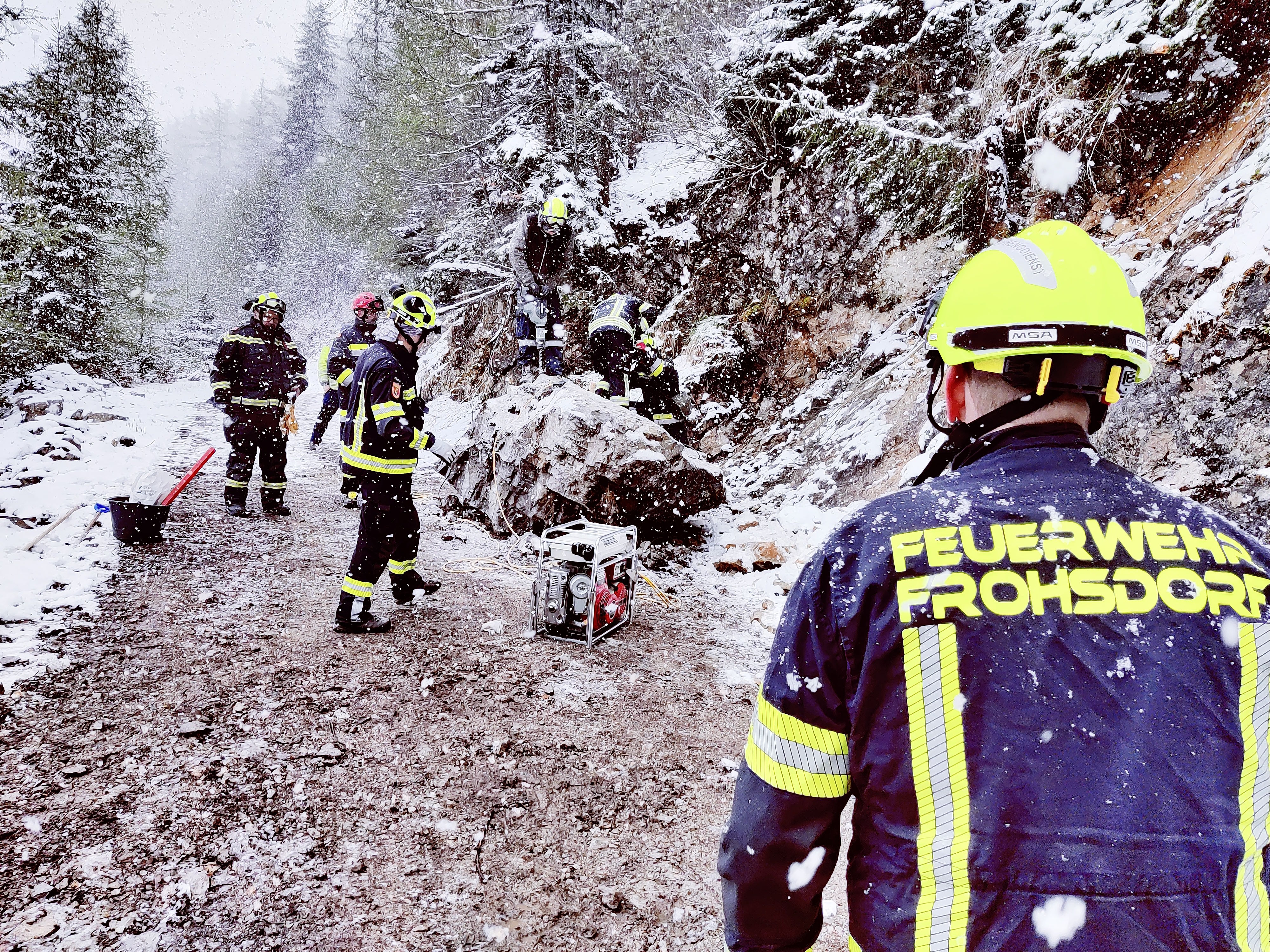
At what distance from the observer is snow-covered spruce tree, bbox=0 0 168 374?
48.4 ft

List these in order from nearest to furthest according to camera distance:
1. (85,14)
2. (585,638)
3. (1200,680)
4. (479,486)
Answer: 1. (1200,680)
2. (585,638)
3. (479,486)
4. (85,14)

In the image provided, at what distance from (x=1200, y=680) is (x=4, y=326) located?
16362 millimetres

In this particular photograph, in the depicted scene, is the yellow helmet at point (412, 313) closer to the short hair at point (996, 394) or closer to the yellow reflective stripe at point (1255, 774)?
the short hair at point (996, 394)

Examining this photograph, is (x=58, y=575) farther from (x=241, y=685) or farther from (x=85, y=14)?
(x=85, y=14)

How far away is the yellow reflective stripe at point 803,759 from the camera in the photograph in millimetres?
1198

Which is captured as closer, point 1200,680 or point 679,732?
point 1200,680

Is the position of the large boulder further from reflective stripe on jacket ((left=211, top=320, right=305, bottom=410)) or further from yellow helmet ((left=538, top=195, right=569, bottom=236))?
yellow helmet ((left=538, top=195, right=569, bottom=236))

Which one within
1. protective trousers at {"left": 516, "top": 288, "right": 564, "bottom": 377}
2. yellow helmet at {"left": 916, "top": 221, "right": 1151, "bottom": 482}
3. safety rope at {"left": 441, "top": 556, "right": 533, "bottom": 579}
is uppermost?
protective trousers at {"left": 516, "top": 288, "right": 564, "bottom": 377}

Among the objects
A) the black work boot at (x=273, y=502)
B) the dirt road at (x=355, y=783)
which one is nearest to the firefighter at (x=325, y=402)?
the black work boot at (x=273, y=502)

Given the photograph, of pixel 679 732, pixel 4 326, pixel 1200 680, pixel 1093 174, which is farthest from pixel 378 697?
pixel 4 326

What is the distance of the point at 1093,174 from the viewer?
6.37 meters

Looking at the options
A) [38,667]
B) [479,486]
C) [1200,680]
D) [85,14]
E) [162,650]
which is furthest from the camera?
[85,14]

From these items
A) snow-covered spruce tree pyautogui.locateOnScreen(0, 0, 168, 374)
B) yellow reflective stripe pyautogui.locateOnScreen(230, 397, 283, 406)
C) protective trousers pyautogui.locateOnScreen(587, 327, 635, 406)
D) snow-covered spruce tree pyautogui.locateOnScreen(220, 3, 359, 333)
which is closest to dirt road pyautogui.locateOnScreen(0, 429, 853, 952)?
yellow reflective stripe pyautogui.locateOnScreen(230, 397, 283, 406)

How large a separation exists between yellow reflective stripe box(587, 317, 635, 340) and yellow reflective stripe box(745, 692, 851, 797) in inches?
309
